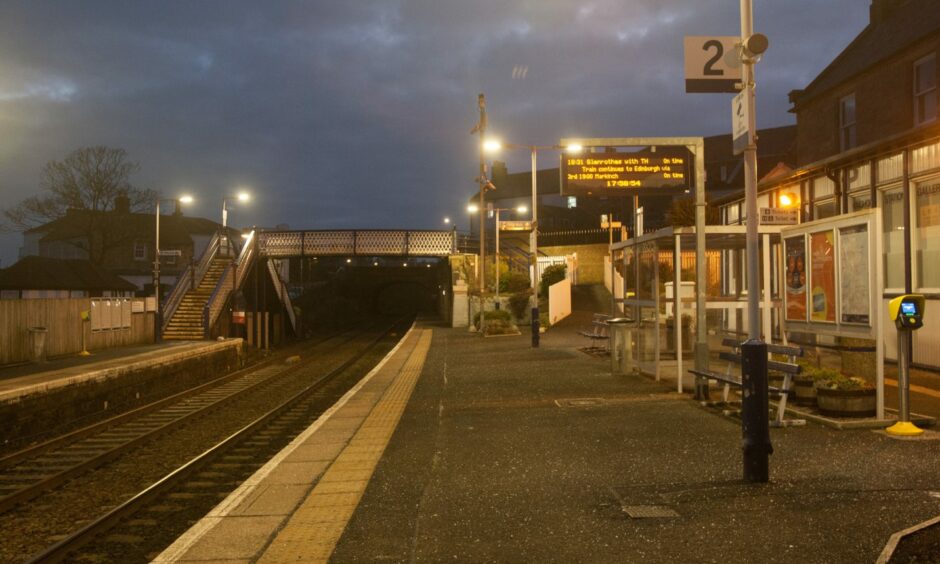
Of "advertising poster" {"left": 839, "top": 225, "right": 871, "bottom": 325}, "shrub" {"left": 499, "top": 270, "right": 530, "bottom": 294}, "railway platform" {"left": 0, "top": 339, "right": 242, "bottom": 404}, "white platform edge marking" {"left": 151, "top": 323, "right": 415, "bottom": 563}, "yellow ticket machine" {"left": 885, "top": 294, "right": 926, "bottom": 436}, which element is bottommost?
"white platform edge marking" {"left": 151, "top": 323, "right": 415, "bottom": 563}

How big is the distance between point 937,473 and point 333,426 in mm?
7324

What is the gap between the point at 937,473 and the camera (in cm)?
670

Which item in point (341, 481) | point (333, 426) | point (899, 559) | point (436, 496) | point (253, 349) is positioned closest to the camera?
point (899, 559)

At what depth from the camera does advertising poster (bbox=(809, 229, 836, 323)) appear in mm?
9570

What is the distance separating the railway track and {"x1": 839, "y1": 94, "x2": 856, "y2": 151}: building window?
16.7 metres

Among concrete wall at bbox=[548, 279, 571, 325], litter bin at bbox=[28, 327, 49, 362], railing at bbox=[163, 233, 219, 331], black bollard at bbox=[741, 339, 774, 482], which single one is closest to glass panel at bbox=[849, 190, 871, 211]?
black bollard at bbox=[741, 339, 774, 482]

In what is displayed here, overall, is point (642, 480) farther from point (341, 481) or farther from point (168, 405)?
point (168, 405)

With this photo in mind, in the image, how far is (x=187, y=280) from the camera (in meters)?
33.3

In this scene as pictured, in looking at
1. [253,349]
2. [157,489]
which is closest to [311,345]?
[253,349]

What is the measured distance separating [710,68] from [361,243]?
3625 cm

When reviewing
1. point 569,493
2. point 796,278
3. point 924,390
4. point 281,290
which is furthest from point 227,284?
point 569,493

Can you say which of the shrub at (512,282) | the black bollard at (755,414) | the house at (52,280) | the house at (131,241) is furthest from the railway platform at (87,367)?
the house at (131,241)

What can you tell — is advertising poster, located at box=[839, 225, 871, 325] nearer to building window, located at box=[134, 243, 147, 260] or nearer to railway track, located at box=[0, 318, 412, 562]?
railway track, located at box=[0, 318, 412, 562]

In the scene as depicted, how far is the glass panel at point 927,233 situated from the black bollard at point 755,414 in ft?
28.0
